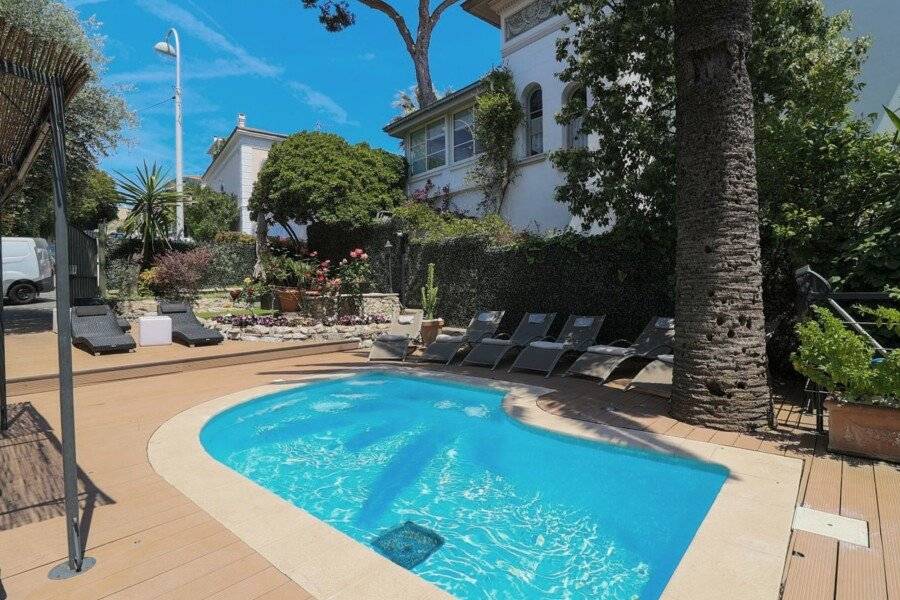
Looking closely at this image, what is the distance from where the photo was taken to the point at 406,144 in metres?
21.6

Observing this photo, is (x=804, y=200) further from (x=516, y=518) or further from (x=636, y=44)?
(x=516, y=518)

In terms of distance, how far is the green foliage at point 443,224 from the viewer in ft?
43.9

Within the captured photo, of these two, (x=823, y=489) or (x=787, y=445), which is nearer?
(x=823, y=489)

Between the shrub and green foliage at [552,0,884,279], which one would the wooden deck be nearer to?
green foliage at [552,0,884,279]

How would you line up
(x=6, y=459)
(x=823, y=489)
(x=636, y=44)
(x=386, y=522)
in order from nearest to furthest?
(x=823, y=489) → (x=386, y=522) → (x=6, y=459) → (x=636, y=44)

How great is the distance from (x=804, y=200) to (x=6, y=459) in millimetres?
9734

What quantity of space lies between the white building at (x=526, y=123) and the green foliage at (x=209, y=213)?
14.7 metres

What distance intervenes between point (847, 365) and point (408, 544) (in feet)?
12.6

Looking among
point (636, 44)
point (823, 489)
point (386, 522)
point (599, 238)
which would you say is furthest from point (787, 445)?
point (636, 44)

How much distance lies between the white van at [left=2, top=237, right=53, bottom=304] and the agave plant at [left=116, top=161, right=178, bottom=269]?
14.4 ft

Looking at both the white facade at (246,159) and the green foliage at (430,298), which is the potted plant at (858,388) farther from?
the white facade at (246,159)

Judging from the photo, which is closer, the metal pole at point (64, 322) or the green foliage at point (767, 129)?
the metal pole at point (64, 322)

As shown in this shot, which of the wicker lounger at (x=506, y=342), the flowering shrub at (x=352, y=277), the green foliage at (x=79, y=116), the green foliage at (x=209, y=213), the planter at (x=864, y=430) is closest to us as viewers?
the planter at (x=864, y=430)

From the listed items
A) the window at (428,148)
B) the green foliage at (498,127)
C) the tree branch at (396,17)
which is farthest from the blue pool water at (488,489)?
the tree branch at (396,17)
